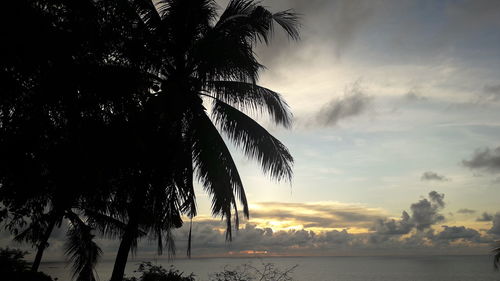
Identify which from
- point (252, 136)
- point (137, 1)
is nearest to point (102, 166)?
point (252, 136)

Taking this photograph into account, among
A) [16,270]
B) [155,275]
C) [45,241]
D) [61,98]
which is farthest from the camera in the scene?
[45,241]

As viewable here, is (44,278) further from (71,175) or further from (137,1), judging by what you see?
(137,1)

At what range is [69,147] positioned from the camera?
529 cm

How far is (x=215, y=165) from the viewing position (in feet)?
29.8

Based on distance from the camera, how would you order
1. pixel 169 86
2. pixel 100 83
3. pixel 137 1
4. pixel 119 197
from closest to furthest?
1. pixel 100 83
2. pixel 119 197
3. pixel 169 86
4. pixel 137 1

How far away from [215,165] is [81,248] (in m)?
10.1

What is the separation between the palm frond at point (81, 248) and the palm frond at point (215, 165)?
350 inches

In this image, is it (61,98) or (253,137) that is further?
(253,137)

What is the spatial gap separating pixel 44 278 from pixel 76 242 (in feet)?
28.9

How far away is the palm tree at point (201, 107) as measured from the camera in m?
8.00

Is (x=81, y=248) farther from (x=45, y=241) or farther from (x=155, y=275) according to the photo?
(x=155, y=275)

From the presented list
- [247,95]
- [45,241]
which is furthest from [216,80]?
[45,241]

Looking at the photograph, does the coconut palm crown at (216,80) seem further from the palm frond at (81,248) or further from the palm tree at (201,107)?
the palm frond at (81,248)

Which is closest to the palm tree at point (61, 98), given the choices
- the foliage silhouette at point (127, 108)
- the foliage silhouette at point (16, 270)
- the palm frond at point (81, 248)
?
the foliage silhouette at point (127, 108)
